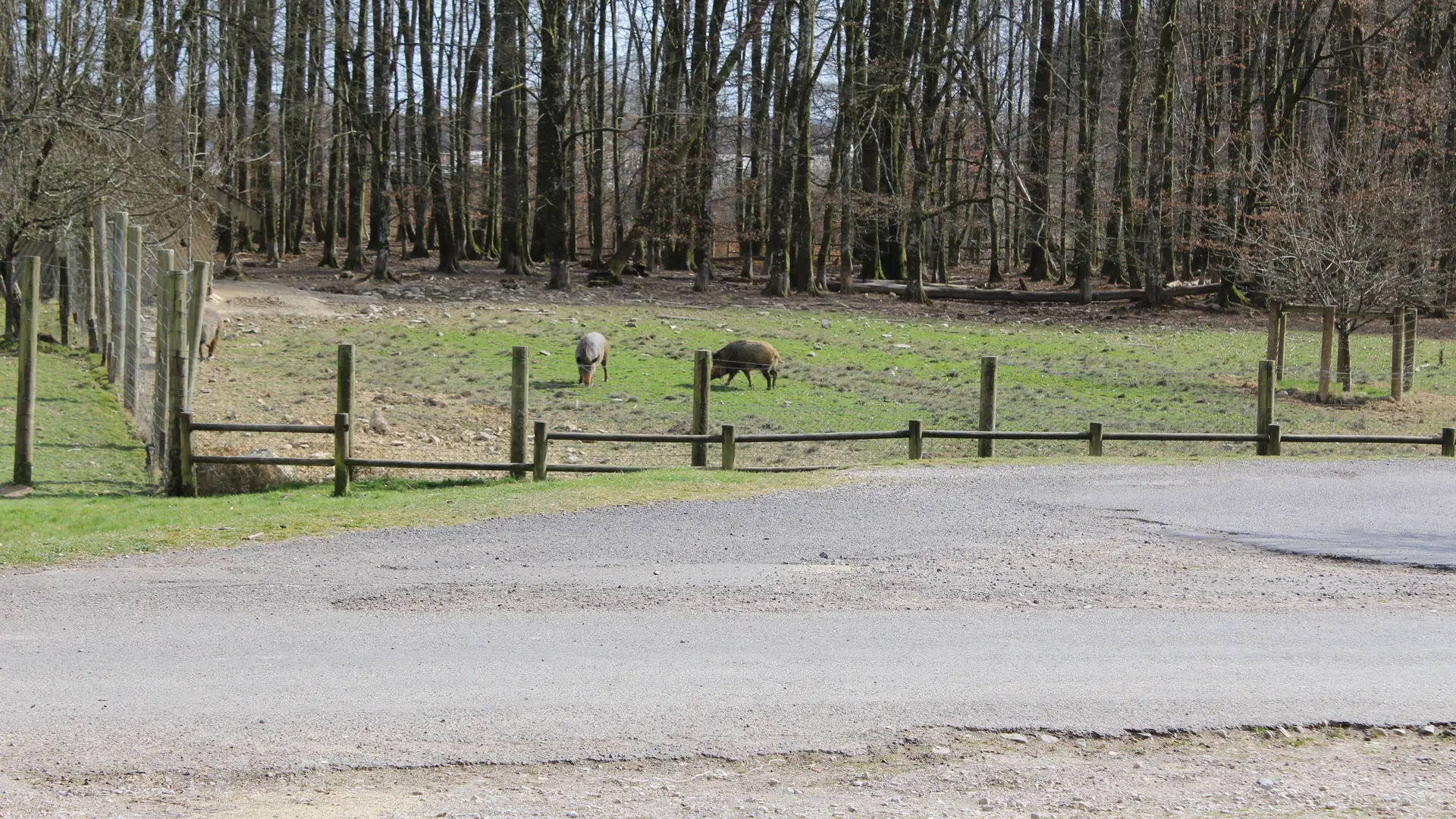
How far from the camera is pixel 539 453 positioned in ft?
42.0

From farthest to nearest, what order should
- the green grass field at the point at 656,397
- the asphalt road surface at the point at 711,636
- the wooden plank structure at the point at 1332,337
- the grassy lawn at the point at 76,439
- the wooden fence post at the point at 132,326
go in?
the wooden plank structure at the point at 1332,337 < the wooden fence post at the point at 132,326 < the grassy lawn at the point at 76,439 < the green grass field at the point at 656,397 < the asphalt road surface at the point at 711,636

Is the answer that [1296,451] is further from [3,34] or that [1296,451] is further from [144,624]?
[3,34]

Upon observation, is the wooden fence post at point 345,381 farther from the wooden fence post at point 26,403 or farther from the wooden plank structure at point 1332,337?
the wooden plank structure at point 1332,337

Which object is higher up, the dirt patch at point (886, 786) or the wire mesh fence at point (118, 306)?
the wire mesh fence at point (118, 306)

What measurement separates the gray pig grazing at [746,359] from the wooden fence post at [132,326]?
805cm

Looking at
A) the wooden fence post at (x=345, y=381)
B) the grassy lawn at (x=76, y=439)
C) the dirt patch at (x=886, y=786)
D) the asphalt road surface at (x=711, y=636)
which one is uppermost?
the wooden fence post at (x=345, y=381)

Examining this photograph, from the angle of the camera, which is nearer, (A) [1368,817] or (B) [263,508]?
(A) [1368,817]

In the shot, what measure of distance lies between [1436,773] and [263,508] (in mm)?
8929

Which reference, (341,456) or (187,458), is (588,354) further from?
(187,458)

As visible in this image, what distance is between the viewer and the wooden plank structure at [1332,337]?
838 inches

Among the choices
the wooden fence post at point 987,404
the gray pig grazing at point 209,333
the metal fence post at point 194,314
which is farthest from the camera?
the gray pig grazing at point 209,333

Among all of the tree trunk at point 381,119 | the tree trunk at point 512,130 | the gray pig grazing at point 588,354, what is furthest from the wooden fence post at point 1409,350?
the tree trunk at point 381,119

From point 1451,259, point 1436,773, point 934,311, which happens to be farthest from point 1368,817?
point 1451,259

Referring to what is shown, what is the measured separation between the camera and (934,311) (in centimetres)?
3656
